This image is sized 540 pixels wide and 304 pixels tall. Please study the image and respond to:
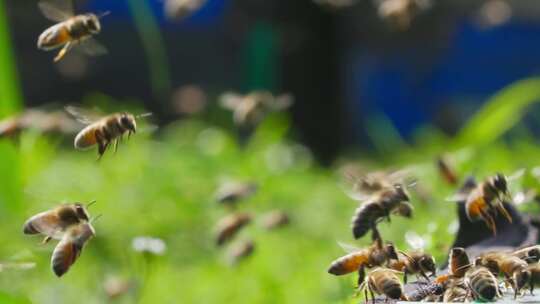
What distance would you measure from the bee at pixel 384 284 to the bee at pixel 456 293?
0.11 meters

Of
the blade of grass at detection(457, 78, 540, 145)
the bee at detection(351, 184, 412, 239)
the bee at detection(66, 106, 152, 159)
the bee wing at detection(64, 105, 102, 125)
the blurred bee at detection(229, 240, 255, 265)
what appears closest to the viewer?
the bee at detection(351, 184, 412, 239)

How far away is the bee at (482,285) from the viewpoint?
8.68ft

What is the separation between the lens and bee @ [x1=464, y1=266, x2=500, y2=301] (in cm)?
265

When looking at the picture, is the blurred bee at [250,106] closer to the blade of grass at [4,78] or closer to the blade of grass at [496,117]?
the blade of grass at [496,117]

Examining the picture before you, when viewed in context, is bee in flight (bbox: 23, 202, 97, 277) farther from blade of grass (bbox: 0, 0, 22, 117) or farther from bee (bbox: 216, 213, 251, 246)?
blade of grass (bbox: 0, 0, 22, 117)

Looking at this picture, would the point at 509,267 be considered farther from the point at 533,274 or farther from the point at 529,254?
the point at 529,254

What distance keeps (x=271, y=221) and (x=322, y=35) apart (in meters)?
6.41

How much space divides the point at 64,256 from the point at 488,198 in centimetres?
129

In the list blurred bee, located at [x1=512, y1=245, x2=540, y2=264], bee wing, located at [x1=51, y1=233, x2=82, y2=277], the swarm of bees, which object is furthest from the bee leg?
blurred bee, located at [x1=512, y1=245, x2=540, y2=264]

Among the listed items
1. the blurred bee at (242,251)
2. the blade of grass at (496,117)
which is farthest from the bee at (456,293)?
the blade of grass at (496,117)

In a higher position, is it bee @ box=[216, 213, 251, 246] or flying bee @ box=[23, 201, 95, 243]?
bee @ box=[216, 213, 251, 246]

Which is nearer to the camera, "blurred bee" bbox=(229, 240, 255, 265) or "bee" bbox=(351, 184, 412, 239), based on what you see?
"bee" bbox=(351, 184, 412, 239)

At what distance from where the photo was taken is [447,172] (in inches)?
210

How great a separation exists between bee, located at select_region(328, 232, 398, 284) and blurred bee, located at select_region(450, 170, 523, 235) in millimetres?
440
